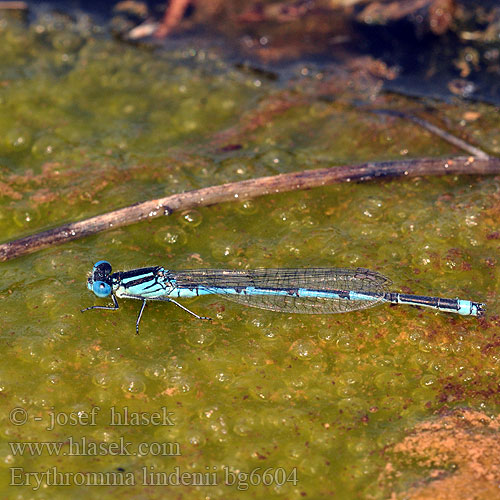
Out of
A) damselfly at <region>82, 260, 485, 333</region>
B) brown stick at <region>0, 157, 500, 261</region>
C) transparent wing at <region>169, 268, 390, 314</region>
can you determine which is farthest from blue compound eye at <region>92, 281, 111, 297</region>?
brown stick at <region>0, 157, 500, 261</region>

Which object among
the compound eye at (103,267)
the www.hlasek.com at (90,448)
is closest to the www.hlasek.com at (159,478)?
the www.hlasek.com at (90,448)

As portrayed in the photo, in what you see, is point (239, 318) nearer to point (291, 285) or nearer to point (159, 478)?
point (291, 285)

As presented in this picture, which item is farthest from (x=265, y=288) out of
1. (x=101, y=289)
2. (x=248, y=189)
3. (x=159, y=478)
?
(x=159, y=478)

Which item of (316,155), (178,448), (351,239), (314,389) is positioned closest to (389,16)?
(316,155)

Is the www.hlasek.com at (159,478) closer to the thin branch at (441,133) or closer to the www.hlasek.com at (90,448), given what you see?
the www.hlasek.com at (90,448)

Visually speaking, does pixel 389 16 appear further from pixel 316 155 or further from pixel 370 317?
pixel 370 317

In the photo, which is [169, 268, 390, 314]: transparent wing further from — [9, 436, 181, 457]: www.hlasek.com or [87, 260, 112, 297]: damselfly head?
[9, 436, 181, 457]: www.hlasek.com
